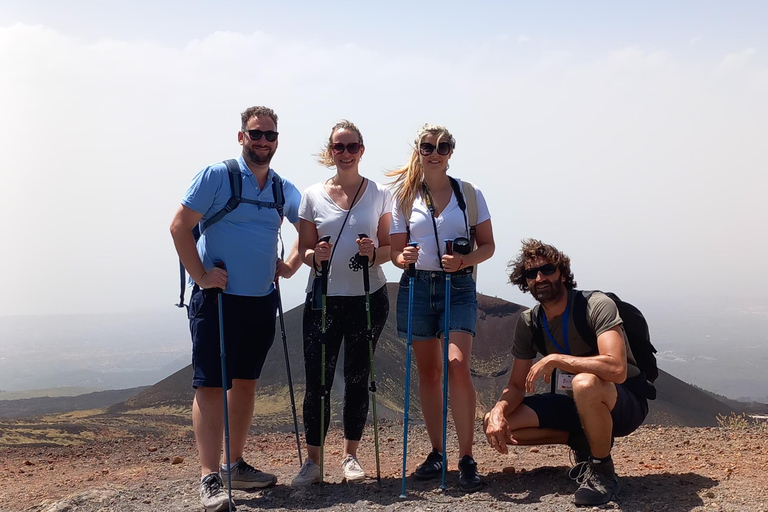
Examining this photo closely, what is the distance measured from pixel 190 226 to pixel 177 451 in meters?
4.52

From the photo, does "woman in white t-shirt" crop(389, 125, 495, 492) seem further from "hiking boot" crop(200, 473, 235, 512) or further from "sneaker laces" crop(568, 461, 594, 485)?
"hiking boot" crop(200, 473, 235, 512)

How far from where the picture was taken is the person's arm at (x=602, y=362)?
5.10 m

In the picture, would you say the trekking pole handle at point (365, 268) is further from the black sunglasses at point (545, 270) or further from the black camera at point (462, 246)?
the black sunglasses at point (545, 270)

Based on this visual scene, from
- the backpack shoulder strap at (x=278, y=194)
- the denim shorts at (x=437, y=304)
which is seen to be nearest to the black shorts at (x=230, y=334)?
the backpack shoulder strap at (x=278, y=194)

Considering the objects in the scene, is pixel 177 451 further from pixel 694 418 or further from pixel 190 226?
pixel 694 418

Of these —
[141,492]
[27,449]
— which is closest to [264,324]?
[141,492]

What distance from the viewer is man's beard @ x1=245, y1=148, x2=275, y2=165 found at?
577 cm

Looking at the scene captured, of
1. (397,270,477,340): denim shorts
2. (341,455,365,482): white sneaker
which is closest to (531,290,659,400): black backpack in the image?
(397,270,477,340): denim shorts

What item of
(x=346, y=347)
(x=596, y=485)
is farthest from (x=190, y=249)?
(x=596, y=485)

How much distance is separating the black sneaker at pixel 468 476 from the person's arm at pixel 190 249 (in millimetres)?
2293

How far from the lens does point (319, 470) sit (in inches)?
239

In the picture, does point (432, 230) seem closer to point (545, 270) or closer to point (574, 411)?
point (545, 270)

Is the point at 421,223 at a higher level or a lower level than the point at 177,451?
higher

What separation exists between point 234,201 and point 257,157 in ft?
1.32
